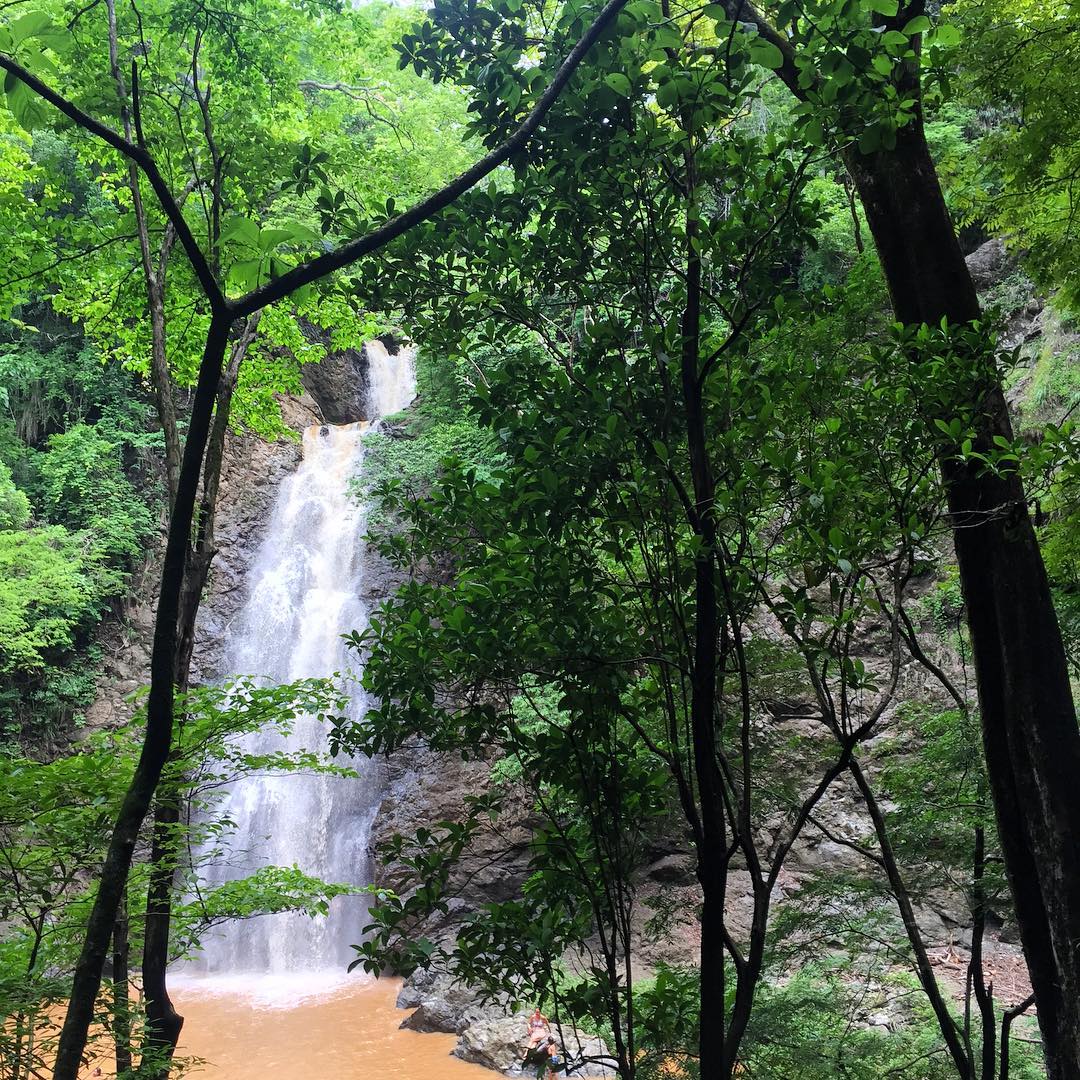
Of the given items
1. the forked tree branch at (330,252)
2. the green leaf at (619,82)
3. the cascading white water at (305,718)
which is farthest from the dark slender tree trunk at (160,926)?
the cascading white water at (305,718)

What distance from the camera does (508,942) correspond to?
7.72 ft

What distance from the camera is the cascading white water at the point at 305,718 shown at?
493 inches

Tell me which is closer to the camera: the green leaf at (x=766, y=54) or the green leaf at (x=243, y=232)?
the green leaf at (x=243, y=232)

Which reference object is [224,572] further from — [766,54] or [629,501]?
[766,54]

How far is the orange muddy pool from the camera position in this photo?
8336 millimetres

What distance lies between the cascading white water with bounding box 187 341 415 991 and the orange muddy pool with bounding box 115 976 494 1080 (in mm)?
Result: 757

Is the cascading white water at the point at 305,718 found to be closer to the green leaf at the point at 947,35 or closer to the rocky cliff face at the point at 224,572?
the rocky cliff face at the point at 224,572

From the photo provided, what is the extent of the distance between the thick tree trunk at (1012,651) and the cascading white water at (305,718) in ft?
29.4

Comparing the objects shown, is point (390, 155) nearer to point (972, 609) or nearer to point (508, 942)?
point (972, 609)

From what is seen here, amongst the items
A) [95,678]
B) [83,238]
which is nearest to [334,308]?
[83,238]

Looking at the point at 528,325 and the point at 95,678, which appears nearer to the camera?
the point at 528,325

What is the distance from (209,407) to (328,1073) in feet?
28.4

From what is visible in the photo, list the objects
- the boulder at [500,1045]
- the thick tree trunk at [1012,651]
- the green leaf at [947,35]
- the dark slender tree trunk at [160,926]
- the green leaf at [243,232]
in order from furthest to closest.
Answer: the boulder at [500,1045] < the dark slender tree trunk at [160,926] < the thick tree trunk at [1012,651] < the green leaf at [947,35] < the green leaf at [243,232]

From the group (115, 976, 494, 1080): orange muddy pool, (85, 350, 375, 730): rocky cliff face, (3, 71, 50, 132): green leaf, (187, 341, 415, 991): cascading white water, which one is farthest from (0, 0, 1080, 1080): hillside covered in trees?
(85, 350, 375, 730): rocky cliff face
